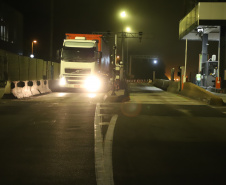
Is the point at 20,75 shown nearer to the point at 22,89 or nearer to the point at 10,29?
the point at 22,89

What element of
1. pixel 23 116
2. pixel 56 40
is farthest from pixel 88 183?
pixel 56 40

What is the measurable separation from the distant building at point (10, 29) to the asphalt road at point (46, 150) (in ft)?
191

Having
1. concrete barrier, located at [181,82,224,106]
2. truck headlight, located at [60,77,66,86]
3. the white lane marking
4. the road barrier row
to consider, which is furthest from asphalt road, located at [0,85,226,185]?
truck headlight, located at [60,77,66,86]

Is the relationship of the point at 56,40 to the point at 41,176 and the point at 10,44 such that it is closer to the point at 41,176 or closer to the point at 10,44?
the point at 10,44

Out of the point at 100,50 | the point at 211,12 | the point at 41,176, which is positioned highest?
the point at 211,12

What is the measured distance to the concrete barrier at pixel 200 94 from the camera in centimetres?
1872

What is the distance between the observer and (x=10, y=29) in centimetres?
7094

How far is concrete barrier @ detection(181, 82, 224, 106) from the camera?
61.4 ft

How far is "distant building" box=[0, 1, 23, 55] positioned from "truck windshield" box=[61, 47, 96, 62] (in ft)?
139

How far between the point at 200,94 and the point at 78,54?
9.53 m

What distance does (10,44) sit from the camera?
232 ft

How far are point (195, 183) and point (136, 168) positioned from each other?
109 centimetres

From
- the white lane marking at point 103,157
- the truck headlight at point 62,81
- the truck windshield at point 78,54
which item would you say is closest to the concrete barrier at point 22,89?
the truck headlight at point 62,81

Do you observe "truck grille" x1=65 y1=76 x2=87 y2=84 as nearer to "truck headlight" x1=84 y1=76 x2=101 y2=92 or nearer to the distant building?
"truck headlight" x1=84 y1=76 x2=101 y2=92
